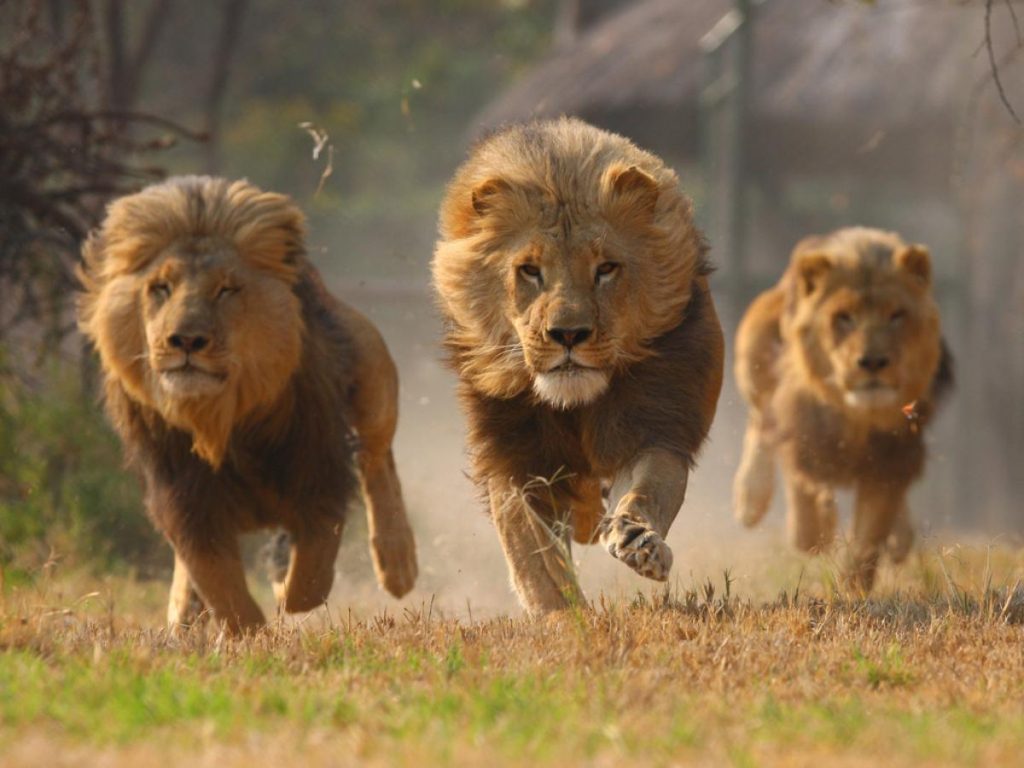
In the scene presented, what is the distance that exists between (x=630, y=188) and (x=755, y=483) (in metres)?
3.72

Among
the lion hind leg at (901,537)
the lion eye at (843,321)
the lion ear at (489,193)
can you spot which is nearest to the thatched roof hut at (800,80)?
the lion hind leg at (901,537)

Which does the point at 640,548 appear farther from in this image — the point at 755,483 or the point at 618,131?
the point at 618,131

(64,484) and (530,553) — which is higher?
(64,484)

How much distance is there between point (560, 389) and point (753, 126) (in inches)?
455

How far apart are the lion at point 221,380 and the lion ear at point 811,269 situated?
2423 millimetres

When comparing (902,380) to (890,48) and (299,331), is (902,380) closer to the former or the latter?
(299,331)

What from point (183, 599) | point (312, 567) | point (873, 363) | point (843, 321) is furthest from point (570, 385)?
point (843, 321)

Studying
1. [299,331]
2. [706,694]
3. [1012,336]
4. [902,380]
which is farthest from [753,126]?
[706,694]

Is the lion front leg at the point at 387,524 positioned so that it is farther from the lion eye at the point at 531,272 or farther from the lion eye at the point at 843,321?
the lion eye at the point at 843,321

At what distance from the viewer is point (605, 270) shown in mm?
5121

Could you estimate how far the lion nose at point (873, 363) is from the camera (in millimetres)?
7492

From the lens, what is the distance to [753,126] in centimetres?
1616

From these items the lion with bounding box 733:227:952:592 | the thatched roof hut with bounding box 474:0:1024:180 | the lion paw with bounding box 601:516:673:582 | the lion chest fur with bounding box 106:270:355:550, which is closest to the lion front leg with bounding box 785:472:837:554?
the lion with bounding box 733:227:952:592

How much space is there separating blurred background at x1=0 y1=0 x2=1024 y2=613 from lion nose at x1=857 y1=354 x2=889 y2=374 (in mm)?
883
